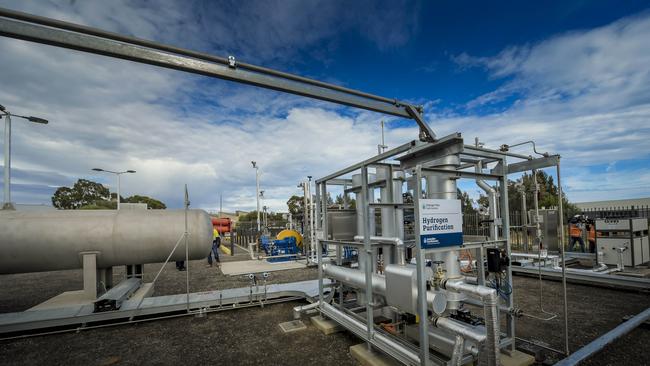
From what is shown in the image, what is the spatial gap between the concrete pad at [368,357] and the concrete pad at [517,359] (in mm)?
1400

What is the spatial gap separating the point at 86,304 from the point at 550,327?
348 inches

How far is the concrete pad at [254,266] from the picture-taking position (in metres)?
11.6

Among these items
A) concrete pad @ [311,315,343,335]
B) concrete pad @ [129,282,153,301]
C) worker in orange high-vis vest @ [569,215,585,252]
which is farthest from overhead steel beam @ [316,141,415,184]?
worker in orange high-vis vest @ [569,215,585,252]

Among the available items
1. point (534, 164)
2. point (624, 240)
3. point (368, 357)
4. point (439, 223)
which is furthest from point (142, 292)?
point (624, 240)

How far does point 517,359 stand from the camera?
4062 mm

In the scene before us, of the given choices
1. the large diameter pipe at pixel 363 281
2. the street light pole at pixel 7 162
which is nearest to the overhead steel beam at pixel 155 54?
the large diameter pipe at pixel 363 281

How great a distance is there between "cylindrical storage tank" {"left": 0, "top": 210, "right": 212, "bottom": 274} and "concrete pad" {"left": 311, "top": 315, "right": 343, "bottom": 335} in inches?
128

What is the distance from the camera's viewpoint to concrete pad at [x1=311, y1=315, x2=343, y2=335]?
536 centimetres

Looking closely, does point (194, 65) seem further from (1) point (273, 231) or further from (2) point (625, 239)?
(1) point (273, 231)

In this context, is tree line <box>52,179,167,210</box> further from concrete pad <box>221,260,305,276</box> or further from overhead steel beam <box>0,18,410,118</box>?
overhead steel beam <box>0,18,410,118</box>

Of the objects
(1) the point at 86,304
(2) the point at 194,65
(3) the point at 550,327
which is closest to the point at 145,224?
(1) the point at 86,304

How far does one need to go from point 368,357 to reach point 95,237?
5.99m

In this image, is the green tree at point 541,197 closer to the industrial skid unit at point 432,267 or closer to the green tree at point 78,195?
the industrial skid unit at point 432,267

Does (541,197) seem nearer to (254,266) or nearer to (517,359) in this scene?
(254,266)
